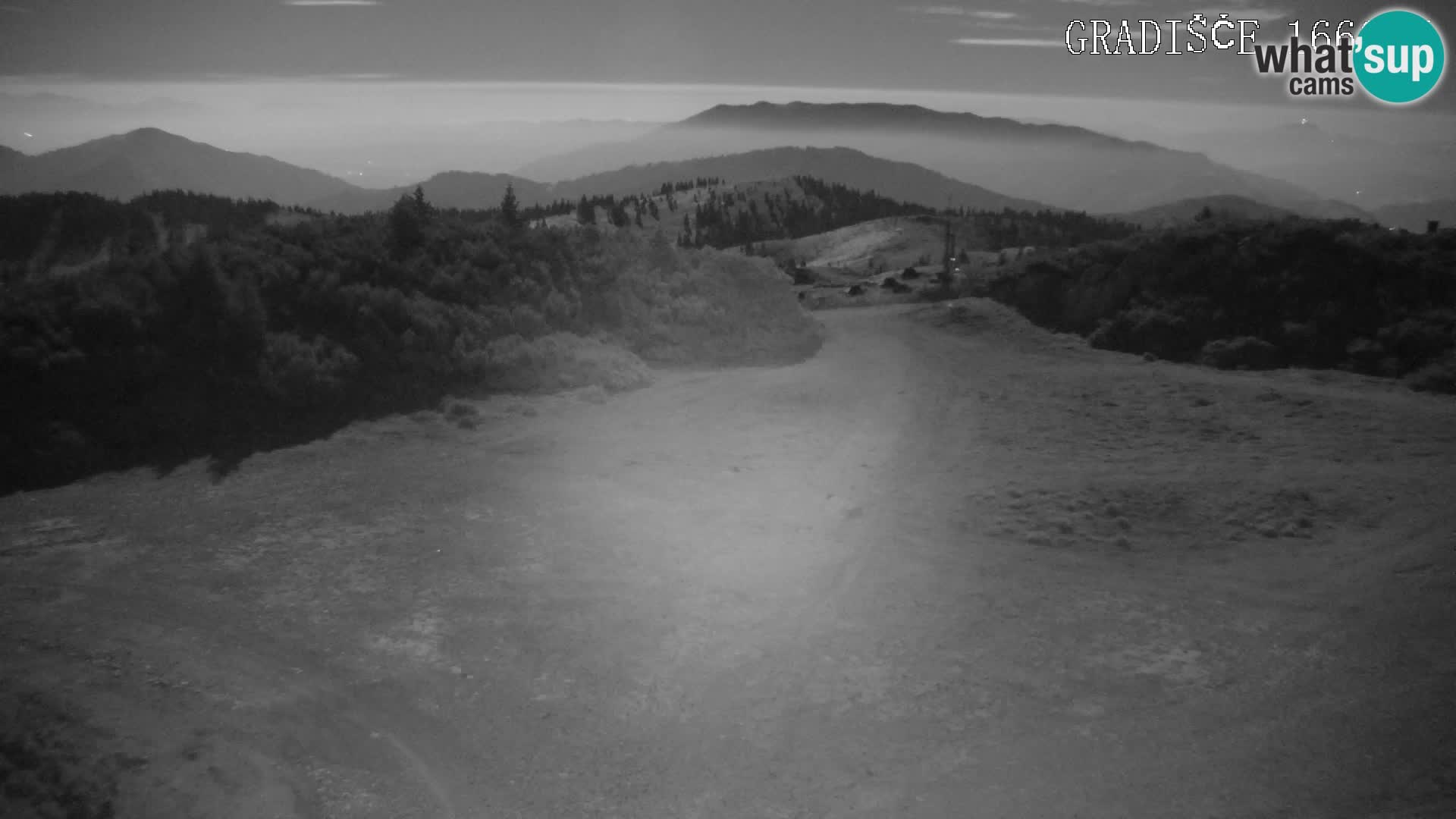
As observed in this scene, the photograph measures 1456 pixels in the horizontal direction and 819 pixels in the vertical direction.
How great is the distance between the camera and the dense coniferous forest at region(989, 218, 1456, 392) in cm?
1620

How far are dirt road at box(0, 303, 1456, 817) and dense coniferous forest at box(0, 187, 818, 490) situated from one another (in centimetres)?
119

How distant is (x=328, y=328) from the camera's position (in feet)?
45.4

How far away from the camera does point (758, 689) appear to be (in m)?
6.84

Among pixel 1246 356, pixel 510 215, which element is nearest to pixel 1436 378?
pixel 1246 356

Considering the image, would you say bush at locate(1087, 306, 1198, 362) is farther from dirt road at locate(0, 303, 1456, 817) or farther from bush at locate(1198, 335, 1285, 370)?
dirt road at locate(0, 303, 1456, 817)

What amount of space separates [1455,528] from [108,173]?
126 metres

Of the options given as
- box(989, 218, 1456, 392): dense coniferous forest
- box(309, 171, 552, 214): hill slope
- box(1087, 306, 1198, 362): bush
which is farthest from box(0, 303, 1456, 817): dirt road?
box(309, 171, 552, 214): hill slope

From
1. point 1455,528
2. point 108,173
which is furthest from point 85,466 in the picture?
point 108,173

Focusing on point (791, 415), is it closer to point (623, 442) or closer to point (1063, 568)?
point (623, 442)

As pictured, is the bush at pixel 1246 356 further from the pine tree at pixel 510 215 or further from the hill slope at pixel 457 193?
the hill slope at pixel 457 193

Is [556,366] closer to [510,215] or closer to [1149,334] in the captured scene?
[510,215]

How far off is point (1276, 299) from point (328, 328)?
2003 centimetres

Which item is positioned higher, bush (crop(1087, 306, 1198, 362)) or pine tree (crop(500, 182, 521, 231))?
pine tree (crop(500, 182, 521, 231))

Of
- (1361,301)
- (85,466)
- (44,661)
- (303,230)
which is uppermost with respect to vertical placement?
(303,230)
